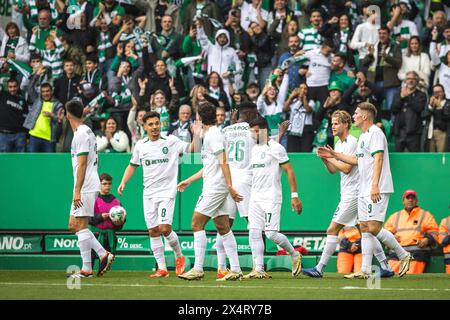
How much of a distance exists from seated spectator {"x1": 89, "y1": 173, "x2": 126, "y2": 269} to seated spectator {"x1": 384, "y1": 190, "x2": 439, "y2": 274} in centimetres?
446

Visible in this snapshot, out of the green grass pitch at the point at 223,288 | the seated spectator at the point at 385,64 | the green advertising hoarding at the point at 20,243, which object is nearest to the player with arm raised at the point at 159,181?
the green grass pitch at the point at 223,288

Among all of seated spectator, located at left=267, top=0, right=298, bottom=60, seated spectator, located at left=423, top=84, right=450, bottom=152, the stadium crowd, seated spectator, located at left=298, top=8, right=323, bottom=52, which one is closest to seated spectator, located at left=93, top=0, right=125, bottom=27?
the stadium crowd

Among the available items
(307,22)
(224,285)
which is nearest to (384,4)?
(307,22)

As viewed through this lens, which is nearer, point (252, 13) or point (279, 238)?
point (279, 238)

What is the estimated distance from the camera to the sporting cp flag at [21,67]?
68.2ft

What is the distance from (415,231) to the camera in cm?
1669

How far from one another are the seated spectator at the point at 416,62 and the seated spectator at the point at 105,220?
611cm

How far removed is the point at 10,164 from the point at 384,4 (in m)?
7.86

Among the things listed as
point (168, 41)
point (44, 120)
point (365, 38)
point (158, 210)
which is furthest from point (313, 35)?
point (158, 210)

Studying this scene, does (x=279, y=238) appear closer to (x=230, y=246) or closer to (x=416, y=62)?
(x=230, y=246)

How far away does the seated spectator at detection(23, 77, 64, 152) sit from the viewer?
778 inches

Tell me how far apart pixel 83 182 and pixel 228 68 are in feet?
21.4

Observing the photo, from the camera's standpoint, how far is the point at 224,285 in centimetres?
1296

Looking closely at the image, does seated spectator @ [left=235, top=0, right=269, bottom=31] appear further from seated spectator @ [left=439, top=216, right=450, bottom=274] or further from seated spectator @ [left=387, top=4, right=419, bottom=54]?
seated spectator @ [left=439, top=216, right=450, bottom=274]
